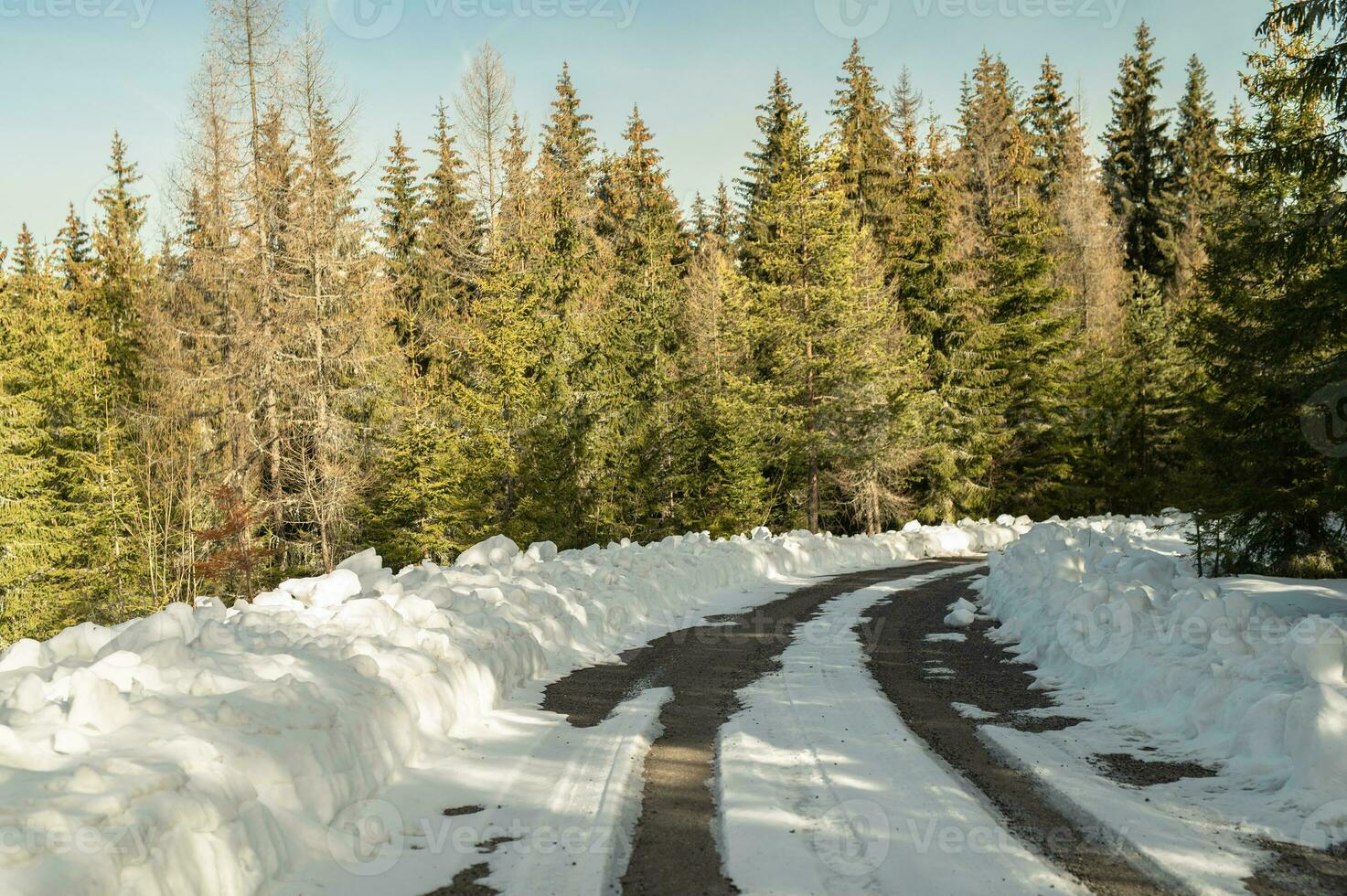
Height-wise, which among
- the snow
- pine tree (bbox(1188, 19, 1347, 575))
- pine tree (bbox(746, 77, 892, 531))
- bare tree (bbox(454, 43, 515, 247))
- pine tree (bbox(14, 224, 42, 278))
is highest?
pine tree (bbox(14, 224, 42, 278))

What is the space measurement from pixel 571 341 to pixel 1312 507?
19299mm

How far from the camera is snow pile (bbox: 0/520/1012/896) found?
3.48 metres

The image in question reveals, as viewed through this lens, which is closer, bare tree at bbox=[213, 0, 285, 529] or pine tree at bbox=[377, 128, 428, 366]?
bare tree at bbox=[213, 0, 285, 529]

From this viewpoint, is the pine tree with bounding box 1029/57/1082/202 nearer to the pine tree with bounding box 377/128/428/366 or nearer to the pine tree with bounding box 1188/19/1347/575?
the pine tree with bounding box 377/128/428/366

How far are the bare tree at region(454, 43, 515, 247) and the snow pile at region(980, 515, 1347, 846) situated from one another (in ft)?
72.8

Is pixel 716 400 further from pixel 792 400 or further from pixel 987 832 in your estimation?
pixel 987 832

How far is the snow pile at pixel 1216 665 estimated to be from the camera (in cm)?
464

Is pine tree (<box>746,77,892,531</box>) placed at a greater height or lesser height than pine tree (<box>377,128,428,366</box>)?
lesser

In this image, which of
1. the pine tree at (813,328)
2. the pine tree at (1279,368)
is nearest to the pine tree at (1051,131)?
the pine tree at (813,328)

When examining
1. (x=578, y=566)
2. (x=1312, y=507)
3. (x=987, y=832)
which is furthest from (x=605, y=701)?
(x=1312, y=507)

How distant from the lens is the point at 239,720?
180 inches

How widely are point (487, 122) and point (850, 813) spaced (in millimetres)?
27454

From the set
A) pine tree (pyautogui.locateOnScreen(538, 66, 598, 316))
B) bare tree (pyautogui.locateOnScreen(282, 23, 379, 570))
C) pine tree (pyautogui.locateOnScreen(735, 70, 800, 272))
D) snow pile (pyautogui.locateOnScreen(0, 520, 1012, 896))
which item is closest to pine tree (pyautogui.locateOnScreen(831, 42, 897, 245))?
pine tree (pyautogui.locateOnScreen(735, 70, 800, 272))

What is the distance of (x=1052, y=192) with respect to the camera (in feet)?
177
